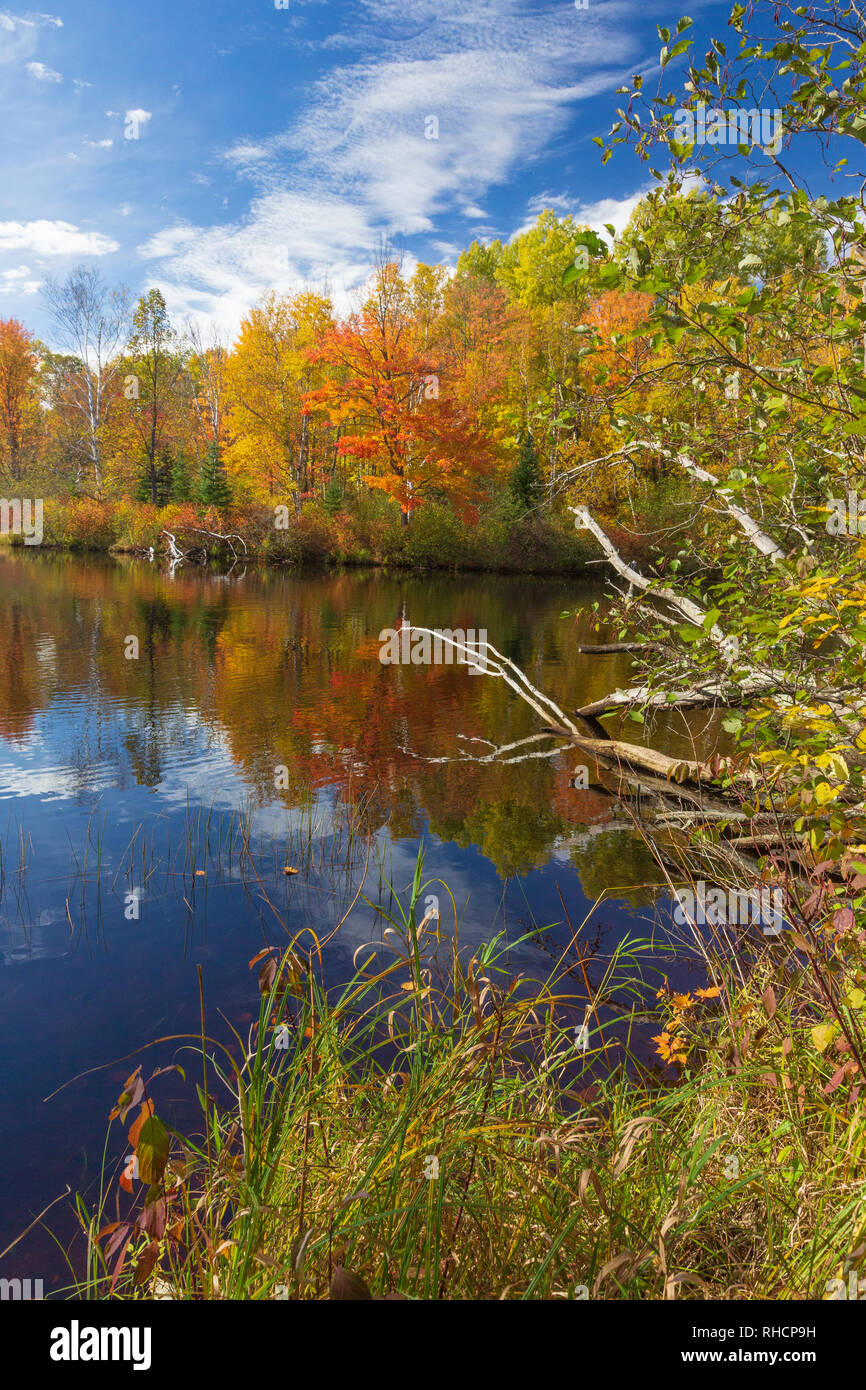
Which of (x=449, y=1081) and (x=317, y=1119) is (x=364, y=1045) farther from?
(x=449, y=1081)

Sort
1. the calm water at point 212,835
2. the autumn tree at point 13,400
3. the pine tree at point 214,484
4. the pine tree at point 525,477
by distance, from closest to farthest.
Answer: the calm water at point 212,835 < the pine tree at point 525,477 < the pine tree at point 214,484 < the autumn tree at point 13,400

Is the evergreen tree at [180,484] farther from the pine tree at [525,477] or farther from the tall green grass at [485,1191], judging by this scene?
the tall green grass at [485,1191]

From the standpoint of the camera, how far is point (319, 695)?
12523 millimetres

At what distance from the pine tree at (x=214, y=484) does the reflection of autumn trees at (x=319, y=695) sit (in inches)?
558

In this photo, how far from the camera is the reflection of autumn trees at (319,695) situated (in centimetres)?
806

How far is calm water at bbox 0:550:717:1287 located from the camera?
13.6 feet

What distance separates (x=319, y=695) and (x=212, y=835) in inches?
228

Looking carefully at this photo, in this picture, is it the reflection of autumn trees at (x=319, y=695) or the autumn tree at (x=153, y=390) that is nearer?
the reflection of autumn trees at (x=319, y=695)

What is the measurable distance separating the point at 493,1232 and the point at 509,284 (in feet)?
174

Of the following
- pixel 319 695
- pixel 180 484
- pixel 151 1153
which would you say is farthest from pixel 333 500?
pixel 151 1153

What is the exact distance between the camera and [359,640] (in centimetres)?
1780

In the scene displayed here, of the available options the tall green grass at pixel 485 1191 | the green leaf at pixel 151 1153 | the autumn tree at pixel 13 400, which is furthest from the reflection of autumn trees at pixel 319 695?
the autumn tree at pixel 13 400

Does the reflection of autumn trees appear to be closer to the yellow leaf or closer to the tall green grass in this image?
the tall green grass

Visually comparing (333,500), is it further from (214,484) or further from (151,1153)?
(151,1153)
